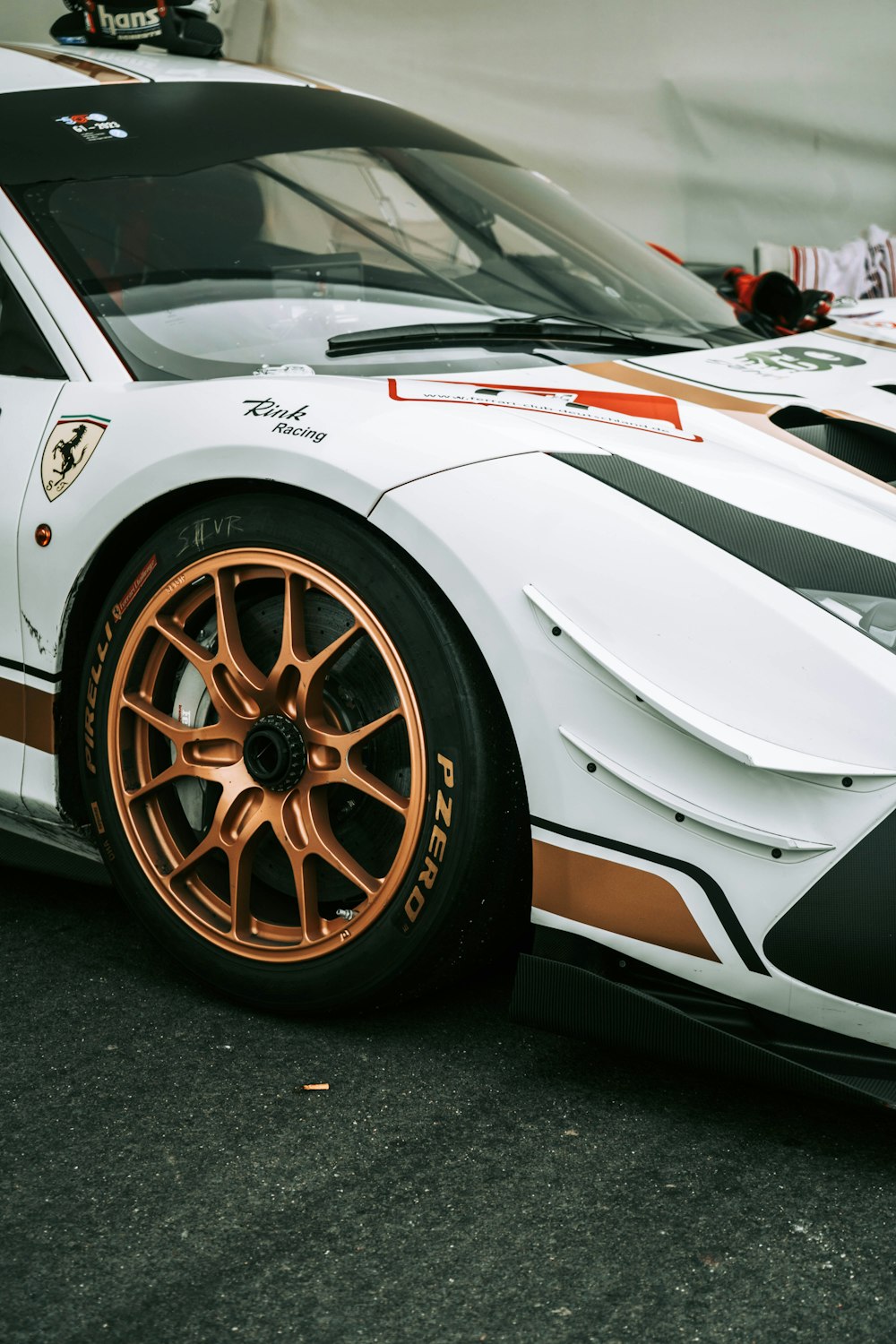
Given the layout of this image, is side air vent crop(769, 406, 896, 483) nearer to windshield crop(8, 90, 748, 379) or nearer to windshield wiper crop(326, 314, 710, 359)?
windshield wiper crop(326, 314, 710, 359)

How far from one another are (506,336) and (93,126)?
0.86 meters

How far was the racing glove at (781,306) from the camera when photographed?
122 inches

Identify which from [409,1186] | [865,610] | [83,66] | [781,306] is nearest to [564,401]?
[865,610]

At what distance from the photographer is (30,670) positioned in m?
2.34

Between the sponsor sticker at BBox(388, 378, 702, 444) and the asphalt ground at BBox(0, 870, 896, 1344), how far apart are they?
86cm

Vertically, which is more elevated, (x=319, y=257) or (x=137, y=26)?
(x=137, y=26)

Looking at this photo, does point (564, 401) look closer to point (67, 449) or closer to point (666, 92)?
point (67, 449)

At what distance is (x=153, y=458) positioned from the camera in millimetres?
2152

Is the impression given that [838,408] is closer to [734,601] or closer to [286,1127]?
[734,601]

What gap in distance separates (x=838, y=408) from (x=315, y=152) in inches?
46.0

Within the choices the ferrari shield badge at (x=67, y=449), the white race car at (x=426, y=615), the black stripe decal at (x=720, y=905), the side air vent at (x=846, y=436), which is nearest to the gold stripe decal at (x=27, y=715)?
the white race car at (x=426, y=615)

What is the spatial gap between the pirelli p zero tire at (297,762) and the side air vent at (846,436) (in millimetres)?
682

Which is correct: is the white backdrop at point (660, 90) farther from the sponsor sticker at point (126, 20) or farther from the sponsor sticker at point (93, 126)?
the sponsor sticker at point (93, 126)

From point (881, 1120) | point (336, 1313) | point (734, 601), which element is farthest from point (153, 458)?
point (881, 1120)
